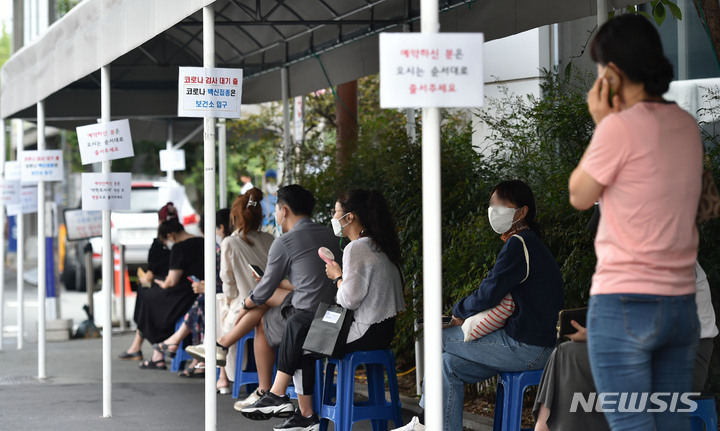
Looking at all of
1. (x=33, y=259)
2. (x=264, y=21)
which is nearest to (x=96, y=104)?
(x=264, y=21)

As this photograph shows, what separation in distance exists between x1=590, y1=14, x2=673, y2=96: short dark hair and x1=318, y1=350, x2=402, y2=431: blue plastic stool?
3.23m

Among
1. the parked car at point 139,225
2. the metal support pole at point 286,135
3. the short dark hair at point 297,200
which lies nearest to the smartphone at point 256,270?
the short dark hair at point 297,200

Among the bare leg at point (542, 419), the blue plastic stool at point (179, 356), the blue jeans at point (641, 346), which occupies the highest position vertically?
the blue jeans at point (641, 346)

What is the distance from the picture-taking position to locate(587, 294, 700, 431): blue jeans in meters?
3.44

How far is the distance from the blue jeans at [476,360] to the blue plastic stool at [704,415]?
95cm

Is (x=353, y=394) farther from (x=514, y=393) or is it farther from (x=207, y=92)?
(x=207, y=92)

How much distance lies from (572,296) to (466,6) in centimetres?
252

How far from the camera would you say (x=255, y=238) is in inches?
350

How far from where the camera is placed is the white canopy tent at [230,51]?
6441 mm

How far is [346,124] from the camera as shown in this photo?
40.2 feet

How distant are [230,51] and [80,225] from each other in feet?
11.9

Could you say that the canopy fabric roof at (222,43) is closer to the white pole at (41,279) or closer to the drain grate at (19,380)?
the white pole at (41,279)

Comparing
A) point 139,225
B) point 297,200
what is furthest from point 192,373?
point 139,225

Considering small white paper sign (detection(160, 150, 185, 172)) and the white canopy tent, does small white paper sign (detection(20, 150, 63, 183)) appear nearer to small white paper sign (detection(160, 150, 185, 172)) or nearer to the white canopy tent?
the white canopy tent
